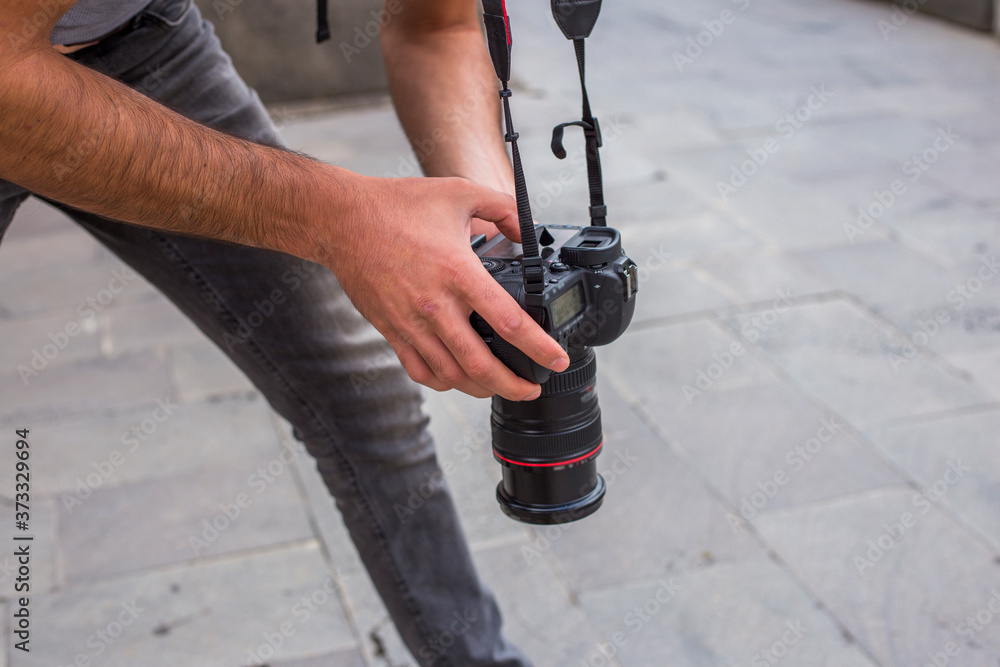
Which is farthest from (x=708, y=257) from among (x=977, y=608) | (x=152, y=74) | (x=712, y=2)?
(x=712, y=2)

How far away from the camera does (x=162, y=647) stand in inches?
84.9

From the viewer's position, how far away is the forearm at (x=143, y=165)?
104cm

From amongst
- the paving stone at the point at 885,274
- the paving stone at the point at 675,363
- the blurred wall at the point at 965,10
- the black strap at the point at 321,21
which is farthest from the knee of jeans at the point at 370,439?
the blurred wall at the point at 965,10

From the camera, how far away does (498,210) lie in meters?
1.26

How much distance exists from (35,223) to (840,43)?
5.77 metres
